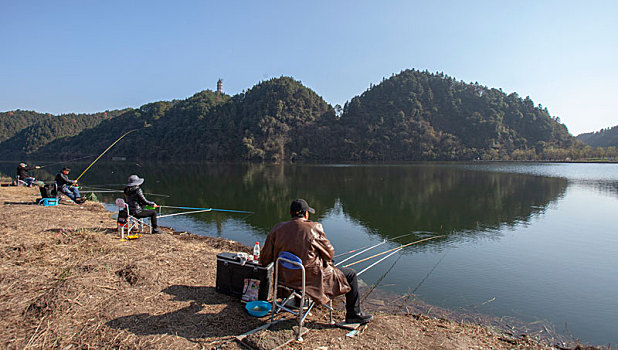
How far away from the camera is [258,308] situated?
407 cm

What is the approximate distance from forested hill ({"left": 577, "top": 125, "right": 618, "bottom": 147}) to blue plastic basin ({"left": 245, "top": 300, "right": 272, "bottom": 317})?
154 metres

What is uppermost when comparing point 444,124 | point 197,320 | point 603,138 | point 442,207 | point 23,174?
point 444,124

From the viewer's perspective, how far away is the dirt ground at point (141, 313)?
3367 mm

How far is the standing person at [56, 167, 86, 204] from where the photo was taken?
476 inches

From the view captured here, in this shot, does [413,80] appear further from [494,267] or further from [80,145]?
[494,267]

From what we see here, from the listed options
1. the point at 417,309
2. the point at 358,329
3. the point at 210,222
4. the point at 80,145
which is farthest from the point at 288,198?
the point at 80,145

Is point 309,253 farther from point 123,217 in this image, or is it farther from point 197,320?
point 123,217

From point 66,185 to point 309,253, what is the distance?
12824mm

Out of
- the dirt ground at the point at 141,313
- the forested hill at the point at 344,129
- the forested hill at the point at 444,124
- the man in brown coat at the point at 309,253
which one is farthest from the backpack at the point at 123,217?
the forested hill at the point at 444,124

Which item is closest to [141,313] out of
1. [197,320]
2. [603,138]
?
[197,320]

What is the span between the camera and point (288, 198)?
21.1 meters

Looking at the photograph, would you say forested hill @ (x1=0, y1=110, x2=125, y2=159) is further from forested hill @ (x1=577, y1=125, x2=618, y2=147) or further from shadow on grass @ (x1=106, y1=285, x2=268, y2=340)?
forested hill @ (x1=577, y1=125, x2=618, y2=147)

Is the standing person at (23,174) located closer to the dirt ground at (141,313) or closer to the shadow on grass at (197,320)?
the dirt ground at (141,313)

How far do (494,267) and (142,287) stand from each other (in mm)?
8197
